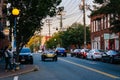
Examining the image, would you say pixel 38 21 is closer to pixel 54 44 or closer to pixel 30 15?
pixel 30 15

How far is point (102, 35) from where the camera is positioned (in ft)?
250

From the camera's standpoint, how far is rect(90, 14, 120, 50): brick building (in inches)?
2665

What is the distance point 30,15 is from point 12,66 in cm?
560

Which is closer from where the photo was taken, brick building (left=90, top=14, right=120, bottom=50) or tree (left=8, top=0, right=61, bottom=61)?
tree (left=8, top=0, right=61, bottom=61)

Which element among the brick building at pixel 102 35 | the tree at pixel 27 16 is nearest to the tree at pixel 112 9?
the tree at pixel 27 16

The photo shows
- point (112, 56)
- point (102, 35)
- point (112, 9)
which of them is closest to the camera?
point (112, 9)

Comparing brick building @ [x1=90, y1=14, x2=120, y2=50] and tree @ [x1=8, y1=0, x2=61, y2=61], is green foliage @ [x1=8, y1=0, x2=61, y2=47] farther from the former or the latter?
brick building @ [x1=90, y1=14, x2=120, y2=50]

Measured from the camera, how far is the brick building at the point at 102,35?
6769 centimetres

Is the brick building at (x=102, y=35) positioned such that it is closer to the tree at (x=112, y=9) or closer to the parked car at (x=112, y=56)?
the parked car at (x=112, y=56)

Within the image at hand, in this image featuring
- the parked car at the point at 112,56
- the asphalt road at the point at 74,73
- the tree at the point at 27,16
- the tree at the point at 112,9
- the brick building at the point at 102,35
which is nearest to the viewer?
the asphalt road at the point at 74,73

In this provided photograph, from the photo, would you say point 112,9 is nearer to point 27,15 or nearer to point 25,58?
point 25,58

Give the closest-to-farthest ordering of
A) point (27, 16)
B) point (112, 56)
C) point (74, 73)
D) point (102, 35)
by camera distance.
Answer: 1. point (74, 73)
2. point (27, 16)
3. point (112, 56)
4. point (102, 35)

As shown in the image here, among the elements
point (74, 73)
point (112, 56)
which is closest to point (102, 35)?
point (112, 56)

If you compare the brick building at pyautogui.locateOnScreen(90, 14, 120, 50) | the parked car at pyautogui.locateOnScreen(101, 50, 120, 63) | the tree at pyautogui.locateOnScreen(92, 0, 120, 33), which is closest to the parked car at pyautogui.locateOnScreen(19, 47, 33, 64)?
the parked car at pyautogui.locateOnScreen(101, 50, 120, 63)
